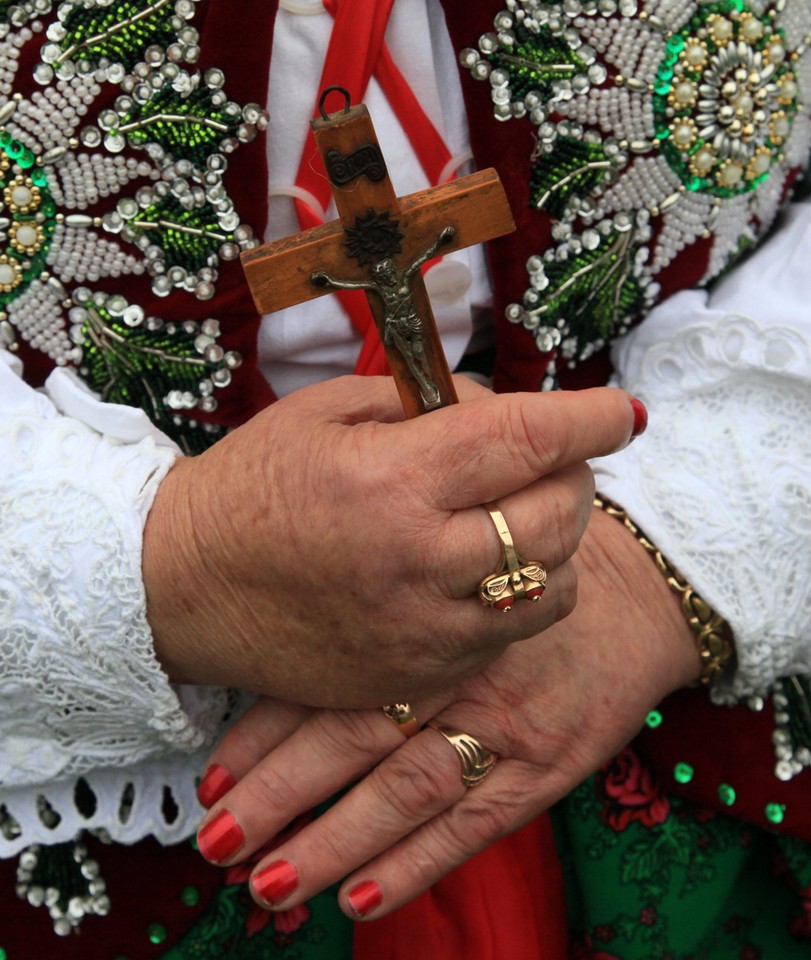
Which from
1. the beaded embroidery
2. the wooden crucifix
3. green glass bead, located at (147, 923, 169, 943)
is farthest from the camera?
green glass bead, located at (147, 923, 169, 943)

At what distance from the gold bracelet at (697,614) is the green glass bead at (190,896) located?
53 centimetres

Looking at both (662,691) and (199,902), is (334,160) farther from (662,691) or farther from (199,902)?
(199,902)

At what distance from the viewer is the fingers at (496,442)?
62 cm

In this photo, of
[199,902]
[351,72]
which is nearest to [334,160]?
[351,72]

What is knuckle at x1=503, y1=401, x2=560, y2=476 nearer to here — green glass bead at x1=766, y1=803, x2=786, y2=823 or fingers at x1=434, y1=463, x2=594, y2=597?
fingers at x1=434, y1=463, x2=594, y2=597

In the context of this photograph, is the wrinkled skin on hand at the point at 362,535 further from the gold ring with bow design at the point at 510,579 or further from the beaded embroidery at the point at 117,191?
the beaded embroidery at the point at 117,191

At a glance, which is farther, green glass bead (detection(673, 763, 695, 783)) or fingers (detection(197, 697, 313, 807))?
green glass bead (detection(673, 763, 695, 783))

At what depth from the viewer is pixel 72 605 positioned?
27.4 inches

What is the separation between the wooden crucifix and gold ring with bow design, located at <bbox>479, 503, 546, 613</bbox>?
5.6 inches

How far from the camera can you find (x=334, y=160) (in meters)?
0.57

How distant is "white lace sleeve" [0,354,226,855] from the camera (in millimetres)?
694

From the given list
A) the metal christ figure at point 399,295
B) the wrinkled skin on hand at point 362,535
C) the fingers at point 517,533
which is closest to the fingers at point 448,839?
the wrinkled skin on hand at point 362,535

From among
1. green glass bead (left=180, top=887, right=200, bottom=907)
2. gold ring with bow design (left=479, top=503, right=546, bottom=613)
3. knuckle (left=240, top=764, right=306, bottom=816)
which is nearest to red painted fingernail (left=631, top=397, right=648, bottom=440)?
gold ring with bow design (left=479, top=503, right=546, bottom=613)

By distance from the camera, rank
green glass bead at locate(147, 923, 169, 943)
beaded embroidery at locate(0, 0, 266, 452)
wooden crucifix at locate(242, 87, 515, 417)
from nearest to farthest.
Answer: wooden crucifix at locate(242, 87, 515, 417)
beaded embroidery at locate(0, 0, 266, 452)
green glass bead at locate(147, 923, 169, 943)
